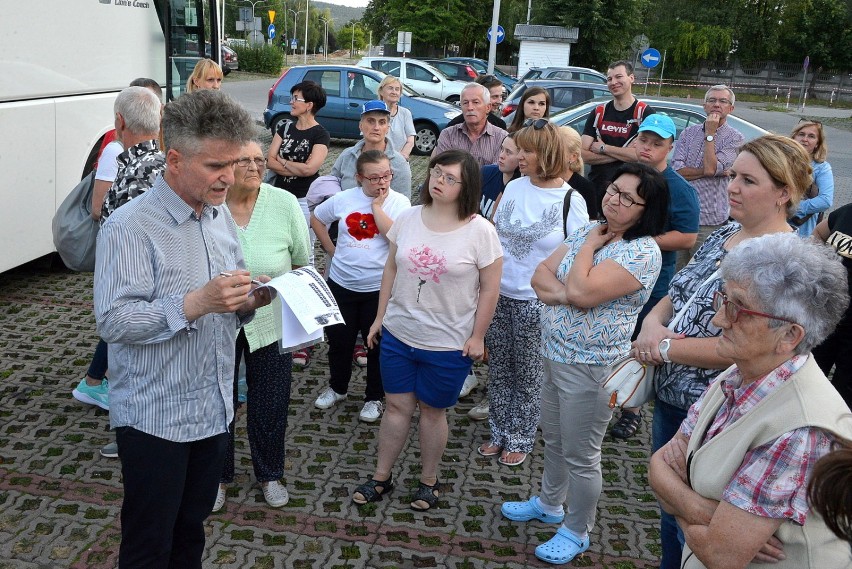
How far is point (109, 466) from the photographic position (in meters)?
4.29

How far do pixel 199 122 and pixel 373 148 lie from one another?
331cm

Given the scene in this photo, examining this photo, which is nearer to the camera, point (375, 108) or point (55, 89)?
point (375, 108)

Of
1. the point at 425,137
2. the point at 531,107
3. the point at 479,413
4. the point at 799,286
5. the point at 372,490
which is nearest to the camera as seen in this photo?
the point at 799,286

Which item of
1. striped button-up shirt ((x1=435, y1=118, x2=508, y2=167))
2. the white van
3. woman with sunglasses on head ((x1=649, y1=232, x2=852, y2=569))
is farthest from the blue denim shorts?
the white van

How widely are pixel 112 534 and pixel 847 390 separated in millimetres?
4051

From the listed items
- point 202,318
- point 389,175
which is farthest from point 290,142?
point 202,318

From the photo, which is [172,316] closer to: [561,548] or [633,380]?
[633,380]

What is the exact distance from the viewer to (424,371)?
3.84m

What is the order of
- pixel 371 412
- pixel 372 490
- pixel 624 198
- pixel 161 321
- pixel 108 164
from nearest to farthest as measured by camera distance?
pixel 161 321 < pixel 624 198 < pixel 372 490 < pixel 108 164 < pixel 371 412

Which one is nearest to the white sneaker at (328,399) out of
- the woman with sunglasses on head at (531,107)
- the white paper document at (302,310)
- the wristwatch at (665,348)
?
the white paper document at (302,310)

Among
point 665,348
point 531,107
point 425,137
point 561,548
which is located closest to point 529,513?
point 561,548

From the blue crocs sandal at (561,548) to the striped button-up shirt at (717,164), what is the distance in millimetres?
3511

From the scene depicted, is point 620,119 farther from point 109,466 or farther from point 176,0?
point 176,0

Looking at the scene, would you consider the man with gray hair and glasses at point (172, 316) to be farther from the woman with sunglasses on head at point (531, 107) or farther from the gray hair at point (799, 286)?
the woman with sunglasses on head at point (531, 107)
